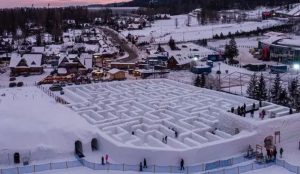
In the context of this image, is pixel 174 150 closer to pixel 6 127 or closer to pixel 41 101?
pixel 6 127

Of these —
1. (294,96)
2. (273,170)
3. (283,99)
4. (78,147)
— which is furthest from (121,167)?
(294,96)

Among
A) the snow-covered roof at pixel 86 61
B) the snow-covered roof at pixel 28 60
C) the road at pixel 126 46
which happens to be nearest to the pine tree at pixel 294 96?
the snow-covered roof at pixel 86 61

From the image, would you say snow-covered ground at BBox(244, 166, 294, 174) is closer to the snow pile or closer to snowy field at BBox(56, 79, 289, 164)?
snowy field at BBox(56, 79, 289, 164)

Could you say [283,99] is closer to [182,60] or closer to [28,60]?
[182,60]

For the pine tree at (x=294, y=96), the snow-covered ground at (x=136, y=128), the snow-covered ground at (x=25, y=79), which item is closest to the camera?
the snow-covered ground at (x=136, y=128)

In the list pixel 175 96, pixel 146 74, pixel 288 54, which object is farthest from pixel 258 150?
pixel 288 54

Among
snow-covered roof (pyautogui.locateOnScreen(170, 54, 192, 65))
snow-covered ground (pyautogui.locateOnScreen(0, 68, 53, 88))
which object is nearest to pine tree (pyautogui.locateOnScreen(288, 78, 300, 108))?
snow-covered roof (pyautogui.locateOnScreen(170, 54, 192, 65))

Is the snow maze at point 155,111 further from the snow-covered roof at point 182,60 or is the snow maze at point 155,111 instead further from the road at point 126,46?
the road at point 126,46
